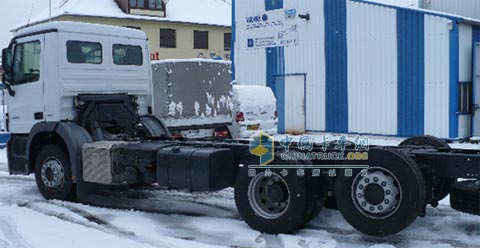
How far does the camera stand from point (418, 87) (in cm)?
1833

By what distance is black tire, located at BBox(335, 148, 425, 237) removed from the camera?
591 centimetres

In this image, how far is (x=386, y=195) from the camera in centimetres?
610

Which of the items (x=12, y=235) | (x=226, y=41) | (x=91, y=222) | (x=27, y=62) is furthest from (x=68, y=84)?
(x=226, y=41)

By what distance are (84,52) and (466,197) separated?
6000 mm

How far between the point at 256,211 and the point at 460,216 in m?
2.68

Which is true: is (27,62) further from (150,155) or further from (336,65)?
(336,65)

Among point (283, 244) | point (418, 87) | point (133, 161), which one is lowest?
point (283, 244)

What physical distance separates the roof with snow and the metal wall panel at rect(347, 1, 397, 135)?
24.6m

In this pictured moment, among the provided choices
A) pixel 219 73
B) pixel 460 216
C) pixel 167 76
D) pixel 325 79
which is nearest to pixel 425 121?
pixel 325 79

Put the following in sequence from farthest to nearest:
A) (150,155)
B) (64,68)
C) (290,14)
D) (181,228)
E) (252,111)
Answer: (290,14) → (252,111) → (64,68) → (150,155) → (181,228)

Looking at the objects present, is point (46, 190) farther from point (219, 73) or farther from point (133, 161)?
point (219, 73)

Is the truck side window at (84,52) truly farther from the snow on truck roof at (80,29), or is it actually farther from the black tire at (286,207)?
the black tire at (286,207)

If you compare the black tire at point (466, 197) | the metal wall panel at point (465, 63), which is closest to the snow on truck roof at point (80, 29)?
the black tire at point (466, 197)

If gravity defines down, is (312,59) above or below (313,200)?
above
